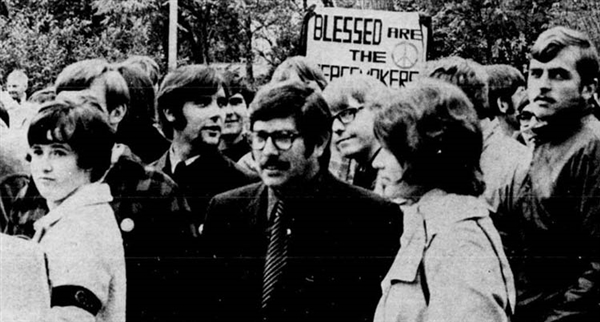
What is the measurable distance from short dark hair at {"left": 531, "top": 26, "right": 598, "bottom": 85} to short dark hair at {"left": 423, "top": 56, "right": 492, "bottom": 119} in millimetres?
138

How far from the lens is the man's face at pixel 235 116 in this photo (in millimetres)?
2479

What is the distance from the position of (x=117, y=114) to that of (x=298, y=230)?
517 mm

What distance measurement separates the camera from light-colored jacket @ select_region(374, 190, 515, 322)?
183cm

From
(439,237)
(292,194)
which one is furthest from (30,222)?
(439,237)

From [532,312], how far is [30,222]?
44.7 inches

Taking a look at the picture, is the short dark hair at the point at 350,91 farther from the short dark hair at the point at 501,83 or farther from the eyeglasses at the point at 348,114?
the short dark hair at the point at 501,83

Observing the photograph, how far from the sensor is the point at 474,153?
1948 mm

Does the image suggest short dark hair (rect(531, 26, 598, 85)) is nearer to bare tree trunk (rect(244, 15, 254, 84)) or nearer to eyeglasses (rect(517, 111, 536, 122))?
eyeglasses (rect(517, 111, 536, 122))

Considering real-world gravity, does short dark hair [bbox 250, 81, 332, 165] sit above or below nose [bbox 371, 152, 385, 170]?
above

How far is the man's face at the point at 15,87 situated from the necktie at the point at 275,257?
0.85 meters

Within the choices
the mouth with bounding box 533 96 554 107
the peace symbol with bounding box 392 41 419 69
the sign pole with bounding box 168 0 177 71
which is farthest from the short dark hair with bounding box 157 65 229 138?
the mouth with bounding box 533 96 554 107

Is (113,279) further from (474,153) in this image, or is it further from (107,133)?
(474,153)

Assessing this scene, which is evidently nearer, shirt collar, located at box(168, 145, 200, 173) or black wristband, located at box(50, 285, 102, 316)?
black wristband, located at box(50, 285, 102, 316)

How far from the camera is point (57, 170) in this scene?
206 centimetres
